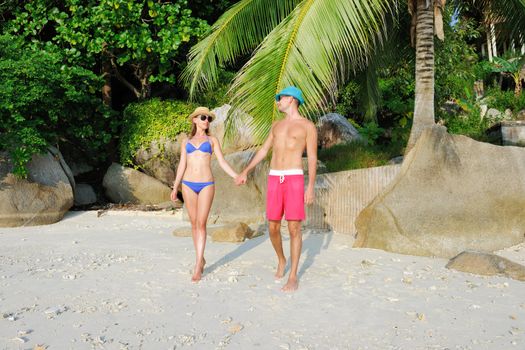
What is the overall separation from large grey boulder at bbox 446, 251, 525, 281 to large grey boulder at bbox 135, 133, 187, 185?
685cm

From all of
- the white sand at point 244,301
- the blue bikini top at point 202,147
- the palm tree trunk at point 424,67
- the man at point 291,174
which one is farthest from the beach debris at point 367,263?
the palm tree trunk at point 424,67

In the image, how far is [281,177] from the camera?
15.9 ft

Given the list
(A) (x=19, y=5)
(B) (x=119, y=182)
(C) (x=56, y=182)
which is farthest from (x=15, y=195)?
(A) (x=19, y=5)

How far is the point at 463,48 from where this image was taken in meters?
13.0

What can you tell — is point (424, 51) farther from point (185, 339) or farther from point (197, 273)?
point (185, 339)

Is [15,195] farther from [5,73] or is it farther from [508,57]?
[508,57]

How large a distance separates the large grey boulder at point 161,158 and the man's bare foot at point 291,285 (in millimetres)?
6688

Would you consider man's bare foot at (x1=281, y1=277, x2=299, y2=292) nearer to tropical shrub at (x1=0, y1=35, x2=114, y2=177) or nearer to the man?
the man

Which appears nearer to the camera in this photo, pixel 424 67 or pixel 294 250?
pixel 294 250

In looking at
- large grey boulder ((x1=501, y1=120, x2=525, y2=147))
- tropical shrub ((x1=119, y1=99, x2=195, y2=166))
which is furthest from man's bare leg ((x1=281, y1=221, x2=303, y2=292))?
large grey boulder ((x1=501, y1=120, x2=525, y2=147))

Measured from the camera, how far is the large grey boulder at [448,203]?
20.5 feet

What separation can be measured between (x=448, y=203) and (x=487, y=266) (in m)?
1.15

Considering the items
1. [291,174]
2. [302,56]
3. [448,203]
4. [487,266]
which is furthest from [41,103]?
[487,266]

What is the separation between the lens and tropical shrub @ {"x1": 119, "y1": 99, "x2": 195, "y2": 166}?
1102 cm
